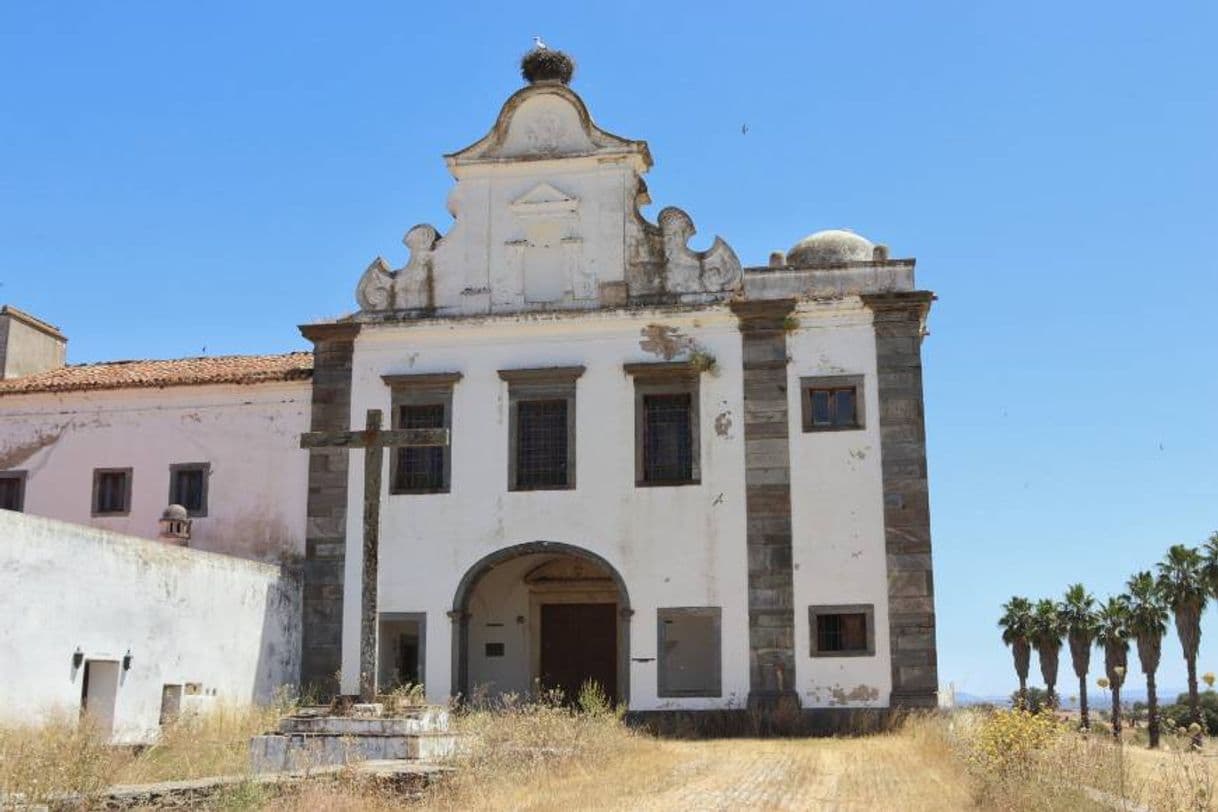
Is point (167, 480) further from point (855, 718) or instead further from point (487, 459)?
point (855, 718)

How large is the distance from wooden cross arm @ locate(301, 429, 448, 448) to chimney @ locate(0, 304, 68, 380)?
14339mm

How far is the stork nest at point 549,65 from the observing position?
26.7 m

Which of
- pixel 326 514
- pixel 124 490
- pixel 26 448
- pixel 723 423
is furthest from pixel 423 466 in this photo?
pixel 26 448

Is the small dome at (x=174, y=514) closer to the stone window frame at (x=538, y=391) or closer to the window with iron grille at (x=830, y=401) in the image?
the stone window frame at (x=538, y=391)

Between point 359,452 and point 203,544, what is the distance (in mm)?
3547

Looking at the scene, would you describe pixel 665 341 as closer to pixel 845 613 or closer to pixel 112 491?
pixel 845 613

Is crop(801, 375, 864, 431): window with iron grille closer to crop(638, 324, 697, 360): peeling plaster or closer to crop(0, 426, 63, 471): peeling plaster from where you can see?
crop(638, 324, 697, 360): peeling plaster

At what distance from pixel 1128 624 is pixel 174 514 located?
34.3 metres

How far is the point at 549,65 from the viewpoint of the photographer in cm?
2667

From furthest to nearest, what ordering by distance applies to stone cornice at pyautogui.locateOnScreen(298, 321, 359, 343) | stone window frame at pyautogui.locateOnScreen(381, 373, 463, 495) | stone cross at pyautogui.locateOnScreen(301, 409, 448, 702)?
stone cornice at pyautogui.locateOnScreen(298, 321, 359, 343)
stone window frame at pyautogui.locateOnScreen(381, 373, 463, 495)
stone cross at pyautogui.locateOnScreen(301, 409, 448, 702)

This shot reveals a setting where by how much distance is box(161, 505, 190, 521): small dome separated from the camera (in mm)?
24766

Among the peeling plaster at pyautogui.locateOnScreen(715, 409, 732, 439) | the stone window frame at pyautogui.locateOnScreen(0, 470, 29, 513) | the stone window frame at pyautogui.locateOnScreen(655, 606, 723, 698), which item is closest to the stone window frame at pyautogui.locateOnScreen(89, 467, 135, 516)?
the stone window frame at pyautogui.locateOnScreen(0, 470, 29, 513)

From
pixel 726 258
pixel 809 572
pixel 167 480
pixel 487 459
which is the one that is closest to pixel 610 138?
pixel 726 258

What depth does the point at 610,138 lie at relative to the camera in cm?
2556
